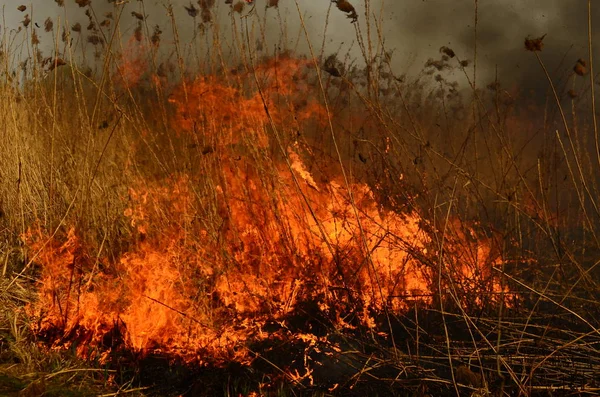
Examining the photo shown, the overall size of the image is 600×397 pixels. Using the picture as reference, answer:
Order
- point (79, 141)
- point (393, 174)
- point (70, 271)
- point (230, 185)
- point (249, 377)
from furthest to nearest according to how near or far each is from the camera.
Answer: point (79, 141), point (230, 185), point (70, 271), point (393, 174), point (249, 377)

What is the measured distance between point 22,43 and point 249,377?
8.32ft

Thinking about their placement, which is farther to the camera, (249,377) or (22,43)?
(22,43)

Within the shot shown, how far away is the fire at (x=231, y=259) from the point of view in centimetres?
231

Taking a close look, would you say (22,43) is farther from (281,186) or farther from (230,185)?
(281,186)

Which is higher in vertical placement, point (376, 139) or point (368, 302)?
point (376, 139)

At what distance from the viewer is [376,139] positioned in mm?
2895

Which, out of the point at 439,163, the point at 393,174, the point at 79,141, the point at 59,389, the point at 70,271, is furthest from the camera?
the point at 439,163

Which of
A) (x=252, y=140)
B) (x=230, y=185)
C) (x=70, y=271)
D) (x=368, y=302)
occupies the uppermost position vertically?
(x=252, y=140)

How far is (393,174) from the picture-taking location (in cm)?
229

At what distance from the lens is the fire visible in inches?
91.1

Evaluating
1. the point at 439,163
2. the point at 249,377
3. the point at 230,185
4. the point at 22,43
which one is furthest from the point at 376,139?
the point at 22,43

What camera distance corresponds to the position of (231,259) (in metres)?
2.63

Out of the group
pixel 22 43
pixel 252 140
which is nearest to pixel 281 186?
pixel 252 140

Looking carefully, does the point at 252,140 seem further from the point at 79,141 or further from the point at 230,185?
the point at 79,141
